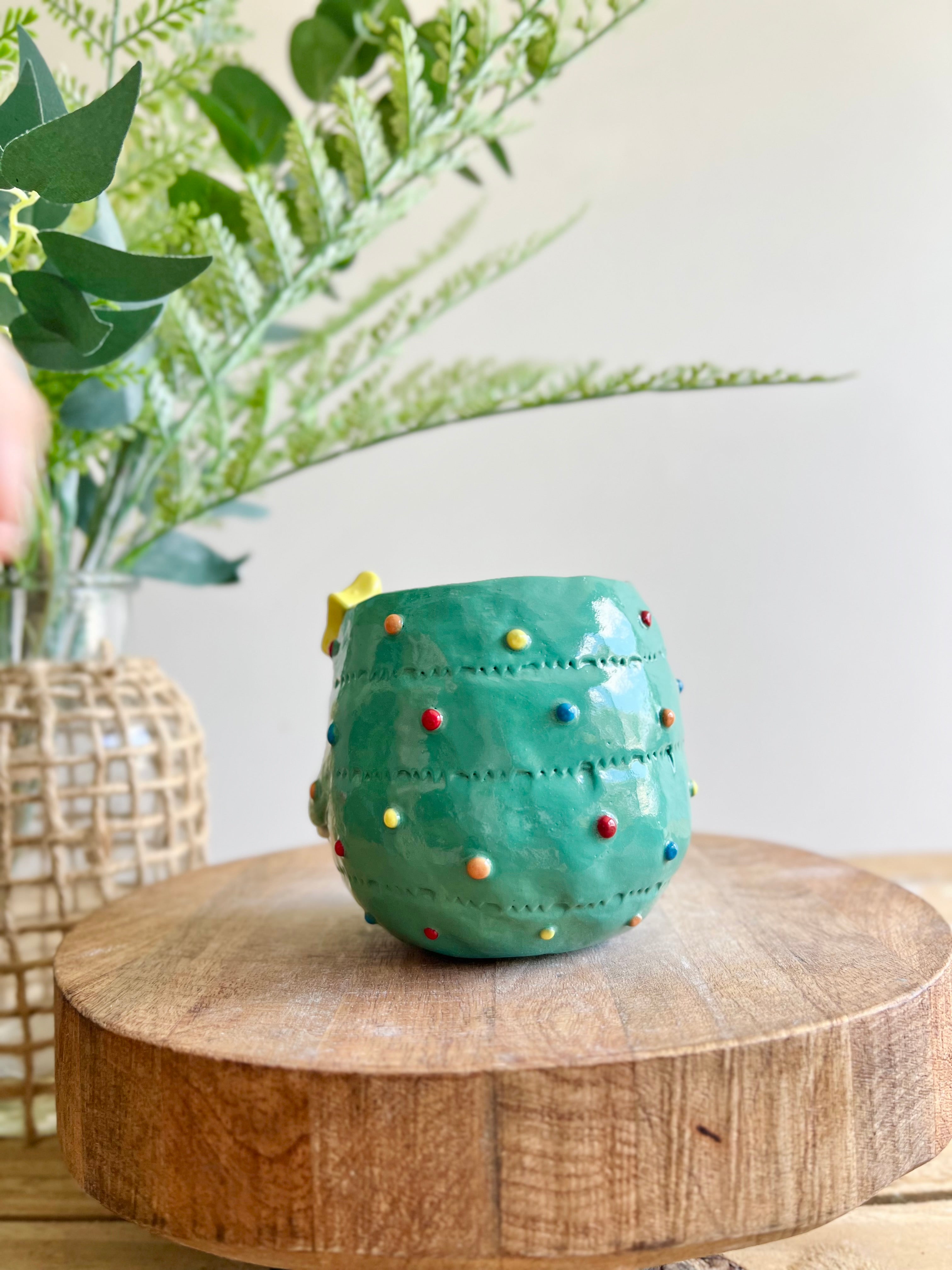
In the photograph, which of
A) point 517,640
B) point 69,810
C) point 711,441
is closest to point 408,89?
point 517,640

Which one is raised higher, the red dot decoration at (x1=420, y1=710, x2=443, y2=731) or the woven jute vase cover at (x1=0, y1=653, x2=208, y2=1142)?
the red dot decoration at (x1=420, y1=710, x2=443, y2=731)

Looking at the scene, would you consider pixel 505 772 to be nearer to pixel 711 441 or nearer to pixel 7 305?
pixel 7 305

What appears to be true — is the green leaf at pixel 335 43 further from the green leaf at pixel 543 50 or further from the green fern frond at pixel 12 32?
the green fern frond at pixel 12 32

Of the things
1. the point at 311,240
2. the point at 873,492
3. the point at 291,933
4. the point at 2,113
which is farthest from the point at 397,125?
the point at 873,492

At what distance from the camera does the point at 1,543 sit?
212 millimetres

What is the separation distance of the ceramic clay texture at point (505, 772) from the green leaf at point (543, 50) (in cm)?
31

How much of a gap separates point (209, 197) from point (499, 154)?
191 mm

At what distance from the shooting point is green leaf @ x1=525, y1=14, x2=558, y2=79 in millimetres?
543

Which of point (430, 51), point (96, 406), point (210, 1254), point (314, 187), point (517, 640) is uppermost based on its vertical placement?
point (430, 51)

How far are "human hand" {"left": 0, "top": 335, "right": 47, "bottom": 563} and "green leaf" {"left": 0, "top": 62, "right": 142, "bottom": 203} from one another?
6.0 inches

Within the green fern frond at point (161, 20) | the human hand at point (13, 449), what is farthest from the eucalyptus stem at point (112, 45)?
the human hand at point (13, 449)

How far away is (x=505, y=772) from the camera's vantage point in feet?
1.28

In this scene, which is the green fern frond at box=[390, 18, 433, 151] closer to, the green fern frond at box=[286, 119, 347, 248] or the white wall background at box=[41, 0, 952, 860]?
the green fern frond at box=[286, 119, 347, 248]

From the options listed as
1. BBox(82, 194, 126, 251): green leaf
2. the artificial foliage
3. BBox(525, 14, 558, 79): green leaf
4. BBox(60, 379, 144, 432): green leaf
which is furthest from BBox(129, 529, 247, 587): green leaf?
BBox(525, 14, 558, 79): green leaf
